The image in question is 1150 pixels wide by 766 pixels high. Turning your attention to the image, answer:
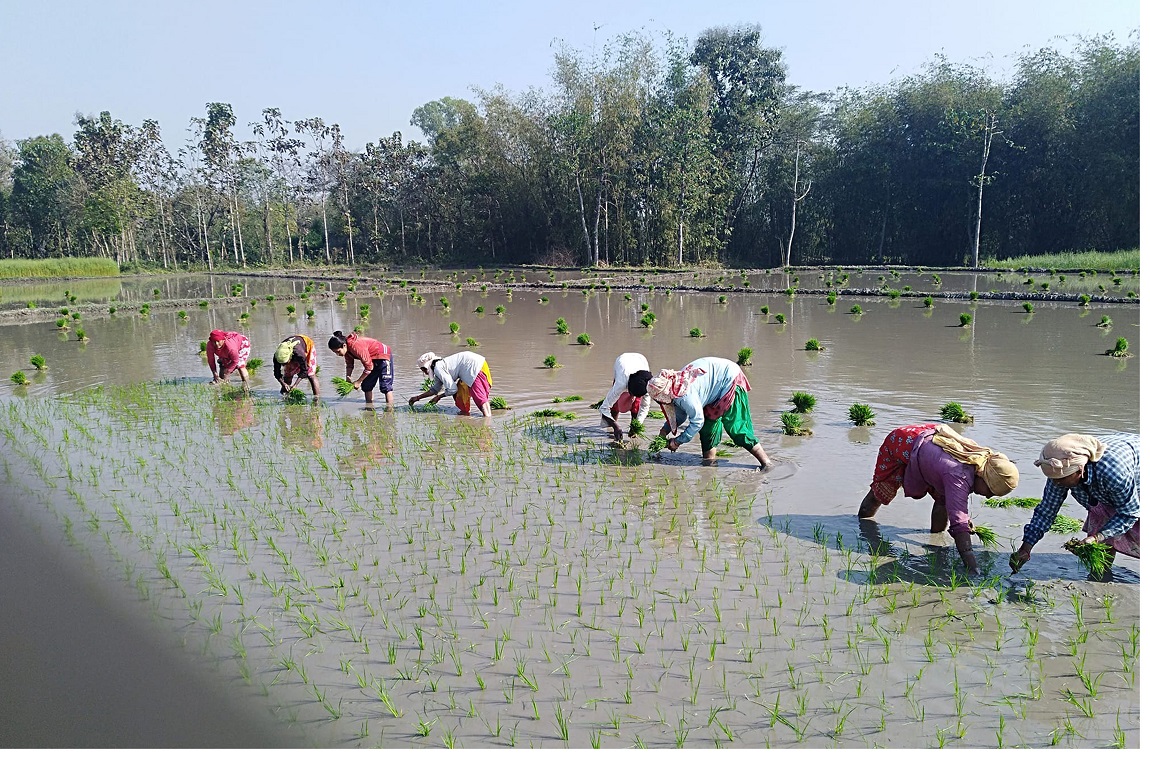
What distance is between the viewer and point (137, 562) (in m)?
5.50

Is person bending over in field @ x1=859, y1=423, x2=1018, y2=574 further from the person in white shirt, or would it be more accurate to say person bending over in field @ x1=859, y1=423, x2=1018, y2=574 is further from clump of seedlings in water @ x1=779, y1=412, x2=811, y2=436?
clump of seedlings in water @ x1=779, y1=412, x2=811, y2=436

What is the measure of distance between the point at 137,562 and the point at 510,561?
8.13 feet

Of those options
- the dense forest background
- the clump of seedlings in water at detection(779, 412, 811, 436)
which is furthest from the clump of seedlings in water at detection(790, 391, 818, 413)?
the dense forest background

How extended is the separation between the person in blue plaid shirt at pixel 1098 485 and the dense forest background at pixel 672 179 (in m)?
30.7

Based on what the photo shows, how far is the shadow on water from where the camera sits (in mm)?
4828

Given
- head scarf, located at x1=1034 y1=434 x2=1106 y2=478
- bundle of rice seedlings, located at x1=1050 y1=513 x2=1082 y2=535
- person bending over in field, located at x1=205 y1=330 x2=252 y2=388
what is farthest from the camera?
person bending over in field, located at x1=205 y1=330 x2=252 y2=388

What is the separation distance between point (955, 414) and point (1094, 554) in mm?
4403

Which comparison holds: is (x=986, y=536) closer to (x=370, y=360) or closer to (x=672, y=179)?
(x=370, y=360)

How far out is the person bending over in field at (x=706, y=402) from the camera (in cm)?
671

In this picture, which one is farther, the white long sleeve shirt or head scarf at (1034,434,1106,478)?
the white long sleeve shirt

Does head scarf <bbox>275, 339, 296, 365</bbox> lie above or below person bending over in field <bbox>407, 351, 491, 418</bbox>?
above

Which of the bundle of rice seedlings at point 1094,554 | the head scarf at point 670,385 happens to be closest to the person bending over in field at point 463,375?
the head scarf at point 670,385

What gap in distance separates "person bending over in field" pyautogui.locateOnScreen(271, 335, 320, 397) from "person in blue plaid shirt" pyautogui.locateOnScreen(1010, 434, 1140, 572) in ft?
27.9

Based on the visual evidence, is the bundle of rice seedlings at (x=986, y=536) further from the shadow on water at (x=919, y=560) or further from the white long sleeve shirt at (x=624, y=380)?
the white long sleeve shirt at (x=624, y=380)
